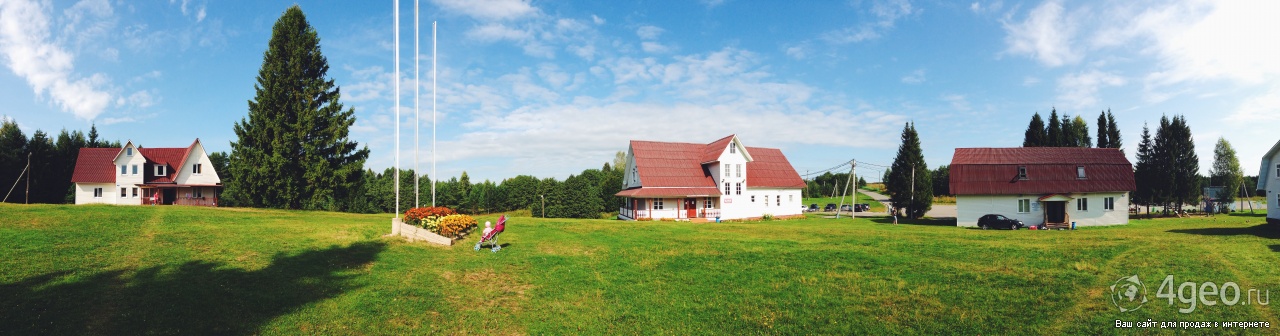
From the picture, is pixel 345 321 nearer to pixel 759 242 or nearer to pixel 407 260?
pixel 407 260

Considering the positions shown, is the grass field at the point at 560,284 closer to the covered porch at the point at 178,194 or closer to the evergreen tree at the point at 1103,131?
the covered porch at the point at 178,194

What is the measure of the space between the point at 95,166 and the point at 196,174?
341 inches

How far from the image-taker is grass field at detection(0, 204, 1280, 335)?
33.8 ft

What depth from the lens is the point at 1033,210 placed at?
4022cm

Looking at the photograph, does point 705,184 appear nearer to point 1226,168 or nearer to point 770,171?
point 770,171

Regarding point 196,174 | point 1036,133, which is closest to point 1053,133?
point 1036,133

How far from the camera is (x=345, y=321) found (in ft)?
33.7

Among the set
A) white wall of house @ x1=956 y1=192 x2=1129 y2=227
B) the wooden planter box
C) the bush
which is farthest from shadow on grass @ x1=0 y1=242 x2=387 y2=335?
white wall of house @ x1=956 y1=192 x2=1129 y2=227

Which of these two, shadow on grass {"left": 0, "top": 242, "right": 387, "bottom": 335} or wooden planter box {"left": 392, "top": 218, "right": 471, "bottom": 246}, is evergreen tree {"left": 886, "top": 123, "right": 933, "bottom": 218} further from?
shadow on grass {"left": 0, "top": 242, "right": 387, "bottom": 335}

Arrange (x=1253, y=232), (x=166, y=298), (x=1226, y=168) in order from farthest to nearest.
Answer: (x=1226, y=168) → (x=1253, y=232) → (x=166, y=298)

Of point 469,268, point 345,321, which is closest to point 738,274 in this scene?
point 469,268

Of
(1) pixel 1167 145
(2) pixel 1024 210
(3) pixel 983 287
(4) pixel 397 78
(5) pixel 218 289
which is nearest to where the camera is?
(5) pixel 218 289

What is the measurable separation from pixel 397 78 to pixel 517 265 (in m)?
10.9

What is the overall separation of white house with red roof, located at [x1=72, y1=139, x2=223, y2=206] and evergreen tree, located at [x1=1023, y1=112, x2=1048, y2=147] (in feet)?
276
